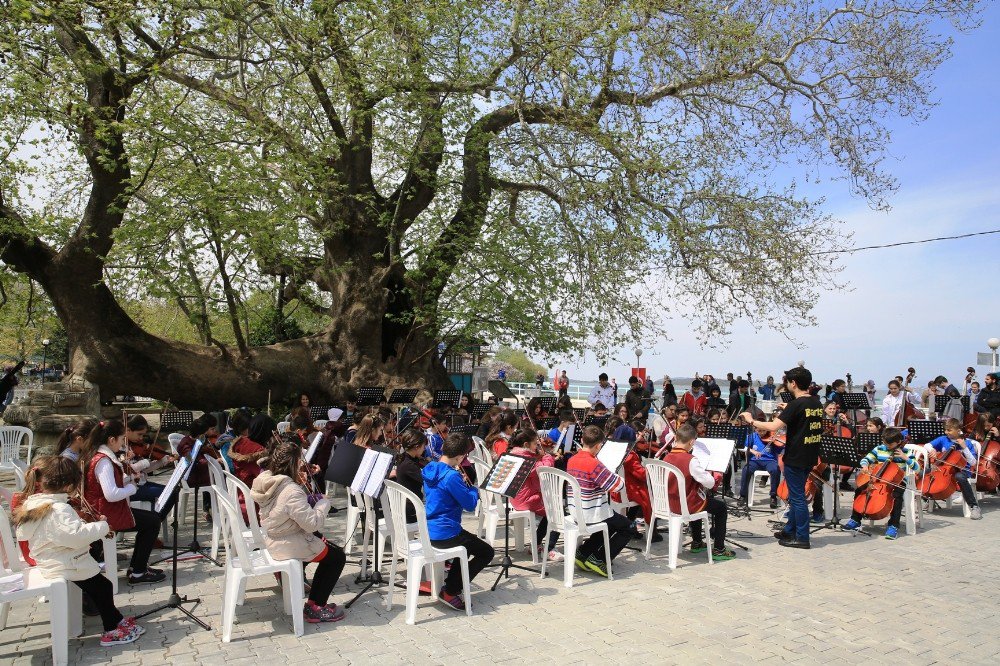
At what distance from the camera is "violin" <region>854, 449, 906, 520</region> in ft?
29.5

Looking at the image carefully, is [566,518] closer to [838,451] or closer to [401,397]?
[838,451]

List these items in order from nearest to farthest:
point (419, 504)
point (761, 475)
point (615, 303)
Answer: point (419, 504)
point (761, 475)
point (615, 303)

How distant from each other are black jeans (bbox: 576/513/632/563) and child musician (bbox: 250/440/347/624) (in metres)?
2.45

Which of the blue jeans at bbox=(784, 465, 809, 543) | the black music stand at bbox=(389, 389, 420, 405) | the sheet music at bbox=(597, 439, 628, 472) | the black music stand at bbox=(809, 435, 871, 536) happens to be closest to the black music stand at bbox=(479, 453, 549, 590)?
the sheet music at bbox=(597, 439, 628, 472)

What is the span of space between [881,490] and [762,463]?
6.06 ft

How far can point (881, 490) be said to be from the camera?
9.03 m

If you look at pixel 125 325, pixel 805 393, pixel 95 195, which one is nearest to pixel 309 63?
pixel 95 195

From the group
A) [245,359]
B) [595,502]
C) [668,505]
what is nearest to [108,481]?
[595,502]

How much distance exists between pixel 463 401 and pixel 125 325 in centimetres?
703

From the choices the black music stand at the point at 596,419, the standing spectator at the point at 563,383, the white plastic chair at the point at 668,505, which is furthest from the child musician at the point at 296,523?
the standing spectator at the point at 563,383

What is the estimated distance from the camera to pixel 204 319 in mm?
14031

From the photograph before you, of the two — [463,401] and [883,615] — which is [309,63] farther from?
[883,615]

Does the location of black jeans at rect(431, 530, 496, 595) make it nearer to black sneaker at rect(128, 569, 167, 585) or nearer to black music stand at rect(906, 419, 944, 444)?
black sneaker at rect(128, 569, 167, 585)

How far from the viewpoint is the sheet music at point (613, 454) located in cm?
734
